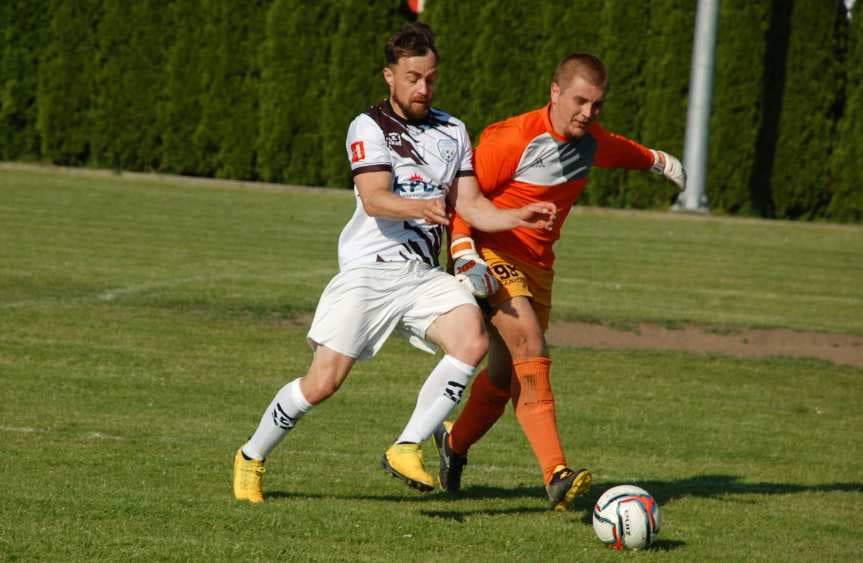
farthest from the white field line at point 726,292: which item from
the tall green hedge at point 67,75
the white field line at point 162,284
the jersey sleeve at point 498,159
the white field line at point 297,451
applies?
the tall green hedge at point 67,75

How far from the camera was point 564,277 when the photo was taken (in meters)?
16.5

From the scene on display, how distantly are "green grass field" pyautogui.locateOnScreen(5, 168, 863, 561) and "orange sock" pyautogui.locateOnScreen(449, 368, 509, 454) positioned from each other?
0.28 m

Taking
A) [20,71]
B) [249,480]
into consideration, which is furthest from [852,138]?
[249,480]

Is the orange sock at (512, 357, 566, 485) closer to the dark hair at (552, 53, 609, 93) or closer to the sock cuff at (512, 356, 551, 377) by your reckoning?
the sock cuff at (512, 356, 551, 377)

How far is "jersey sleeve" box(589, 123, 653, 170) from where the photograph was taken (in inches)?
283

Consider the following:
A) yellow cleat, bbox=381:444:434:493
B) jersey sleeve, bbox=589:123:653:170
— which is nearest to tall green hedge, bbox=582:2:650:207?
jersey sleeve, bbox=589:123:653:170

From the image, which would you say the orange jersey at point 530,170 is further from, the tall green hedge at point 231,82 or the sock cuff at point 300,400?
the tall green hedge at point 231,82

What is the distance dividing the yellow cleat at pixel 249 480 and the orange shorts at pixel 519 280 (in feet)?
4.56

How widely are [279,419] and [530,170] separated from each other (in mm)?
1778

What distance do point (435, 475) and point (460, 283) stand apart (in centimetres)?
144

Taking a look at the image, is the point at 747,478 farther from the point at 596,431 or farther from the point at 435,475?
the point at 435,475

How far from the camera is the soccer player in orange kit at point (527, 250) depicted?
6629 mm

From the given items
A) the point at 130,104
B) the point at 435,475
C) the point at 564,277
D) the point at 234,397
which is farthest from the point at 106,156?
the point at 435,475

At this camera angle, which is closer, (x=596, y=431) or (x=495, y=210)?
(x=495, y=210)
